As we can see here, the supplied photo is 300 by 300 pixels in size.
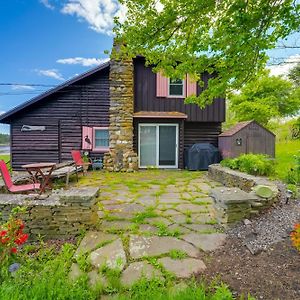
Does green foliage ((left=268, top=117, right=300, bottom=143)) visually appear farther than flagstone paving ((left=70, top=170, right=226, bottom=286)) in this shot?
Yes

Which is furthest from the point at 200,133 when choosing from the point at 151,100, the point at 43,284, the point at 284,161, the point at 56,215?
the point at 43,284

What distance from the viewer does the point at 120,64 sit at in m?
10.5

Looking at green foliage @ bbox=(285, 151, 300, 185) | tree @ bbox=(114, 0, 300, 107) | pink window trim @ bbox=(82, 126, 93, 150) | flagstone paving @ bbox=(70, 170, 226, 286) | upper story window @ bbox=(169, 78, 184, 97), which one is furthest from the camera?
upper story window @ bbox=(169, 78, 184, 97)

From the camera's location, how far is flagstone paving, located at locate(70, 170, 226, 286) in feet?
8.04

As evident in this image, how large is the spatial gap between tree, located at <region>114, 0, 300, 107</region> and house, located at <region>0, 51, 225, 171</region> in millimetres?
5689

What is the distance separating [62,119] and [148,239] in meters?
9.64

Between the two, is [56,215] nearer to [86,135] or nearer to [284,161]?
[86,135]

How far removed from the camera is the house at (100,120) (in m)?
11.1

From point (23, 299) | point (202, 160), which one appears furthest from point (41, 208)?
point (202, 160)

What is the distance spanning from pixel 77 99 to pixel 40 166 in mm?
6990

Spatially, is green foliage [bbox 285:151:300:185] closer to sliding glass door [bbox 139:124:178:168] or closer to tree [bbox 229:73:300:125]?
sliding glass door [bbox 139:124:178:168]

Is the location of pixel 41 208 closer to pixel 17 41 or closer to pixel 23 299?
pixel 23 299

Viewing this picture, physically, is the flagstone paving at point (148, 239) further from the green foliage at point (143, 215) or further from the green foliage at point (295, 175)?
the green foliage at point (295, 175)

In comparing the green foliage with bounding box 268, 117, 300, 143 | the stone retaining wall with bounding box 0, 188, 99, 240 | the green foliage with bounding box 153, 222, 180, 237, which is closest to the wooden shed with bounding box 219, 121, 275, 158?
the green foliage with bounding box 153, 222, 180, 237
